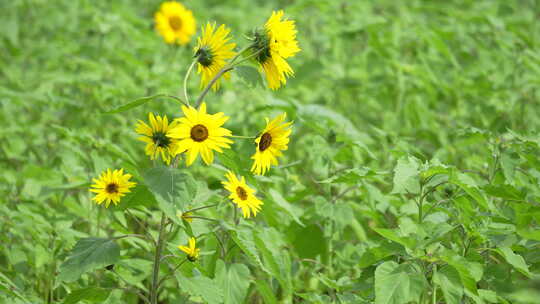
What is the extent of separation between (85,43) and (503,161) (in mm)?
3018

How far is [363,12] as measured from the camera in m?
4.29

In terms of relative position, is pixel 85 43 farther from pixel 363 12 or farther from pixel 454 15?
pixel 454 15

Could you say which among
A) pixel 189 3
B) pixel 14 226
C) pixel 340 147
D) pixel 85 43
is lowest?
pixel 340 147

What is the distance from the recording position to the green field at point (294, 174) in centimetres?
170

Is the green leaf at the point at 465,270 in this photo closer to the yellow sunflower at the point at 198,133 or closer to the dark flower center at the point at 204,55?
the yellow sunflower at the point at 198,133

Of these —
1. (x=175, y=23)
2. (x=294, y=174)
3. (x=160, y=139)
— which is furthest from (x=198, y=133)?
(x=175, y=23)

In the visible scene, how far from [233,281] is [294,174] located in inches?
36.2

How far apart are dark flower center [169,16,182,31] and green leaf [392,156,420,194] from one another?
277 centimetres

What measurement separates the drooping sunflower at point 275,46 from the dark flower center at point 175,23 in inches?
102

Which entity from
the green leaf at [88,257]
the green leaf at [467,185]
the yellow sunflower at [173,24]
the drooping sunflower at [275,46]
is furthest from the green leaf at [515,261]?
the yellow sunflower at [173,24]

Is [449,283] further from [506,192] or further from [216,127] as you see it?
[216,127]

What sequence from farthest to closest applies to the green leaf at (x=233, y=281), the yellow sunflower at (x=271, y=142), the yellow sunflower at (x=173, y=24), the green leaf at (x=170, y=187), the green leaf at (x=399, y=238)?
1. the yellow sunflower at (x=173, y=24)
2. the green leaf at (x=233, y=281)
3. the yellow sunflower at (x=271, y=142)
4. the green leaf at (x=399, y=238)
5. the green leaf at (x=170, y=187)

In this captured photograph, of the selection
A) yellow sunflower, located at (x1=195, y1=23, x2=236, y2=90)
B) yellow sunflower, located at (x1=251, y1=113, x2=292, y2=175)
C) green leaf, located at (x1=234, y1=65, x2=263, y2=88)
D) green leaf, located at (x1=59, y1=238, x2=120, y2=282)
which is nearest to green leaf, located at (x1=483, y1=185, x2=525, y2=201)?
yellow sunflower, located at (x1=251, y1=113, x2=292, y2=175)

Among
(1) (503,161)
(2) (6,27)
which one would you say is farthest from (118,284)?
(2) (6,27)
